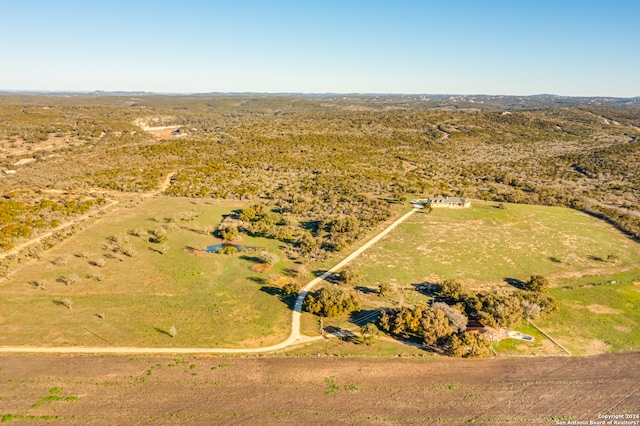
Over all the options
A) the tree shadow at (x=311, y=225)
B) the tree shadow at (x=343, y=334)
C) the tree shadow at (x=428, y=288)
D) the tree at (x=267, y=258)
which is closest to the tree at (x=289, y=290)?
the tree shadow at (x=343, y=334)

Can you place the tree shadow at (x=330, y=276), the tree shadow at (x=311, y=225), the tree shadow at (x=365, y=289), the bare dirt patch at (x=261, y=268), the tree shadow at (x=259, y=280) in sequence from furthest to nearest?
1. the tree shadow at (x=311, y=225)
2. the bare dirt patch at (x=261, y=268)
3. the tree shadow at (x=330, y=276)
4. the tree shadow at (x=259, y=280)
5. the tree shadow at (x=365, y=289)

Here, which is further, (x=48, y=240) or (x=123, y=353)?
(x=48, y=240)

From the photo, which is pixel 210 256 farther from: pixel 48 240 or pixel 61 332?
pixel 48 240

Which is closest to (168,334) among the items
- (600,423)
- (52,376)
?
(52,376)

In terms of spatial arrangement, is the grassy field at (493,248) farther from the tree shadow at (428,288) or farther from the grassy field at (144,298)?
the grassy field at (144,298)

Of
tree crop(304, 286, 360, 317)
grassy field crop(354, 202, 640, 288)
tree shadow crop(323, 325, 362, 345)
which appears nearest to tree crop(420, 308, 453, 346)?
tree shadow crop(323, 325, 362, 345)

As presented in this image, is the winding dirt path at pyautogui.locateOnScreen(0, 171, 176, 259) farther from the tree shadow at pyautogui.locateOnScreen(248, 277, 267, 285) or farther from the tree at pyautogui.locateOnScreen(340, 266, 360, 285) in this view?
the tree at pyautogui.locateOnScreen(340, 266, 360, 285)

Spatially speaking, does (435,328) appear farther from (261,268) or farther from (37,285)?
(37,285)
